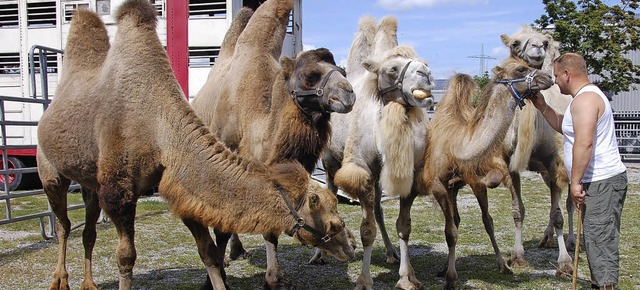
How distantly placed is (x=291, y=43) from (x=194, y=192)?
1331cm

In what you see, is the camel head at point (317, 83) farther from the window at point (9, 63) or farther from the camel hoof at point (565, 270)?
the window at point (9, 63)

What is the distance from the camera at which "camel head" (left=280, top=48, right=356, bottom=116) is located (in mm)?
5598

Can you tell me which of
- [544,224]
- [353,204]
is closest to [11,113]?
[353,204]

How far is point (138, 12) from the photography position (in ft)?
18.7

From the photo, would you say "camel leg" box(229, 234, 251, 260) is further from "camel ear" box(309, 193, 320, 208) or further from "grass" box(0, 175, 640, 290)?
"camel ear" box(309, 193, 320, 208)

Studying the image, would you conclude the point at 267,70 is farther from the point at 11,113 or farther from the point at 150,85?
the point at 11,113

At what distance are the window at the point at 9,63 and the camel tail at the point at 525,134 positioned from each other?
13118 mm

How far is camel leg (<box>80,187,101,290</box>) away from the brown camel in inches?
117

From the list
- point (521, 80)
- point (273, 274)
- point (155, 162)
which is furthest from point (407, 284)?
point (155, 162)

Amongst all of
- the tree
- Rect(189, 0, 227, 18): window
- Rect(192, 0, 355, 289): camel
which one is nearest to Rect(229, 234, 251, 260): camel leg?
Rect(192, 0, 355, 289): camel

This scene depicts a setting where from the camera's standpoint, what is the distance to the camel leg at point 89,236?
6.44 meters

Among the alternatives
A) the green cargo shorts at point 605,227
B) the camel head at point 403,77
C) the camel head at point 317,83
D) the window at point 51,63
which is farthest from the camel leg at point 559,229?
the window at point 51,63

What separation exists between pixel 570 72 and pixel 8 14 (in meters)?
15.5

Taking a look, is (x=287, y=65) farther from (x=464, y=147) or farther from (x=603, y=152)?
(x=603, y=152)
